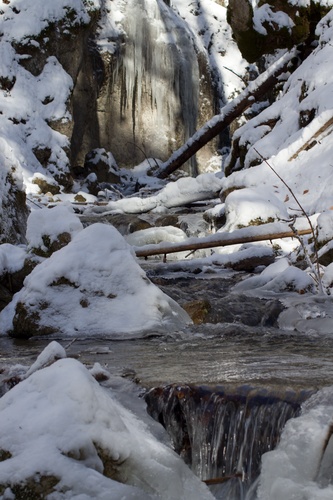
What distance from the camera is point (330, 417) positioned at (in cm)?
217

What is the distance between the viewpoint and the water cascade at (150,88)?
21500 mm

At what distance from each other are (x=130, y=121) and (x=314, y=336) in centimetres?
1848

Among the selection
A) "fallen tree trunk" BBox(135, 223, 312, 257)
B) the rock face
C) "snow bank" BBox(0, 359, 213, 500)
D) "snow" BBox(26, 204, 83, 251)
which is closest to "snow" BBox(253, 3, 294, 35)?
"fallen tree trunk" BBox(135, 223, 312, 257)

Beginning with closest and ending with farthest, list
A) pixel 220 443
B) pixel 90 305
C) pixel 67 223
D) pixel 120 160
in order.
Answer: pixel 220 443, pixel 90 305, pixel 67 223, pixel 120 160

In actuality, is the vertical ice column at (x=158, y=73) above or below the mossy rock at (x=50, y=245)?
below

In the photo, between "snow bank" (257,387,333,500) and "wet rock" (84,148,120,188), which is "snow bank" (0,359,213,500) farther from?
"wet rock" (84,148,120,188)

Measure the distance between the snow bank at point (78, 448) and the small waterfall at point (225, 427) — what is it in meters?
0.18

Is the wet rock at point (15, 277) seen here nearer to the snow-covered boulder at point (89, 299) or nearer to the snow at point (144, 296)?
the snow at point (144, 296)

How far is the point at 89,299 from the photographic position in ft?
15.4

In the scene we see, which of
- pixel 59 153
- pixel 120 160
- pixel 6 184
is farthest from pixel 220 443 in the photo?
pixel 120 160

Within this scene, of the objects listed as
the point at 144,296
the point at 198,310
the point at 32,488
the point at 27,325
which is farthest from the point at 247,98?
the point at 32,488

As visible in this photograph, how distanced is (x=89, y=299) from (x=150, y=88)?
1823 centimetres

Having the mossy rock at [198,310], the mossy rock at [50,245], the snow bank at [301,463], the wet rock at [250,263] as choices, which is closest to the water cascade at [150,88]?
the wet rock at [250,263]

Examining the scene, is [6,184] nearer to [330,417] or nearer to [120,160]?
[330,417]
